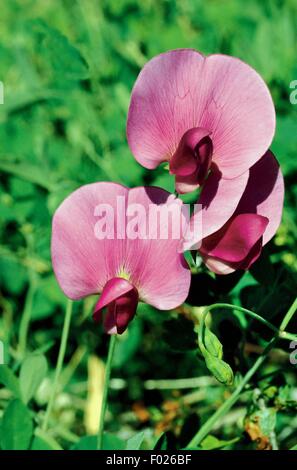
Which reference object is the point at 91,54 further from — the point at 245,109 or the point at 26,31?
the point at 245,109

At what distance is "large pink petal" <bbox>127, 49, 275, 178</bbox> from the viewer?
57 cm

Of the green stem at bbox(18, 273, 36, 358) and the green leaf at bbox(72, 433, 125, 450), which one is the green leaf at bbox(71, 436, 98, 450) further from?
the green stem at bbox(18, 273, 36, 358)

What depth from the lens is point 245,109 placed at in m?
0.58

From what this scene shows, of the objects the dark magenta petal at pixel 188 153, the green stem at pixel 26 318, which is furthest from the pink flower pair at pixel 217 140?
the green stem at pixel 26 318

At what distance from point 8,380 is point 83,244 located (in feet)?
0.73

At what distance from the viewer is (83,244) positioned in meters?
0.61

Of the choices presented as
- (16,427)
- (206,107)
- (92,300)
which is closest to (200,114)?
(206,107)

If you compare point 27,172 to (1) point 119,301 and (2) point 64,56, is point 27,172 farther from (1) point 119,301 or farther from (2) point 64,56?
(1) point 119,301

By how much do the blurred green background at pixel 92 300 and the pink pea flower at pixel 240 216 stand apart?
0.36 feet

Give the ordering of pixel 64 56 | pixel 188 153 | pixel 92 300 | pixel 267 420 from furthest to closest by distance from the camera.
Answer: pixel 92 300
pixel 64 56
pixel 267 420
pixel 188 153

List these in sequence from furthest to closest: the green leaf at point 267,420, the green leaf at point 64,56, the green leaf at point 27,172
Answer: the green leaf at point 27,172 < the green leaf at point 64,56 < the green leaf at point 267,420

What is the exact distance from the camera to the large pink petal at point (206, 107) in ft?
1.87

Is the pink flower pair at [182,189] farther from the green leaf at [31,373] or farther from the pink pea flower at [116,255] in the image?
the green leaf at [31,373]

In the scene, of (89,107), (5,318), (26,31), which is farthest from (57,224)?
(26,31)
